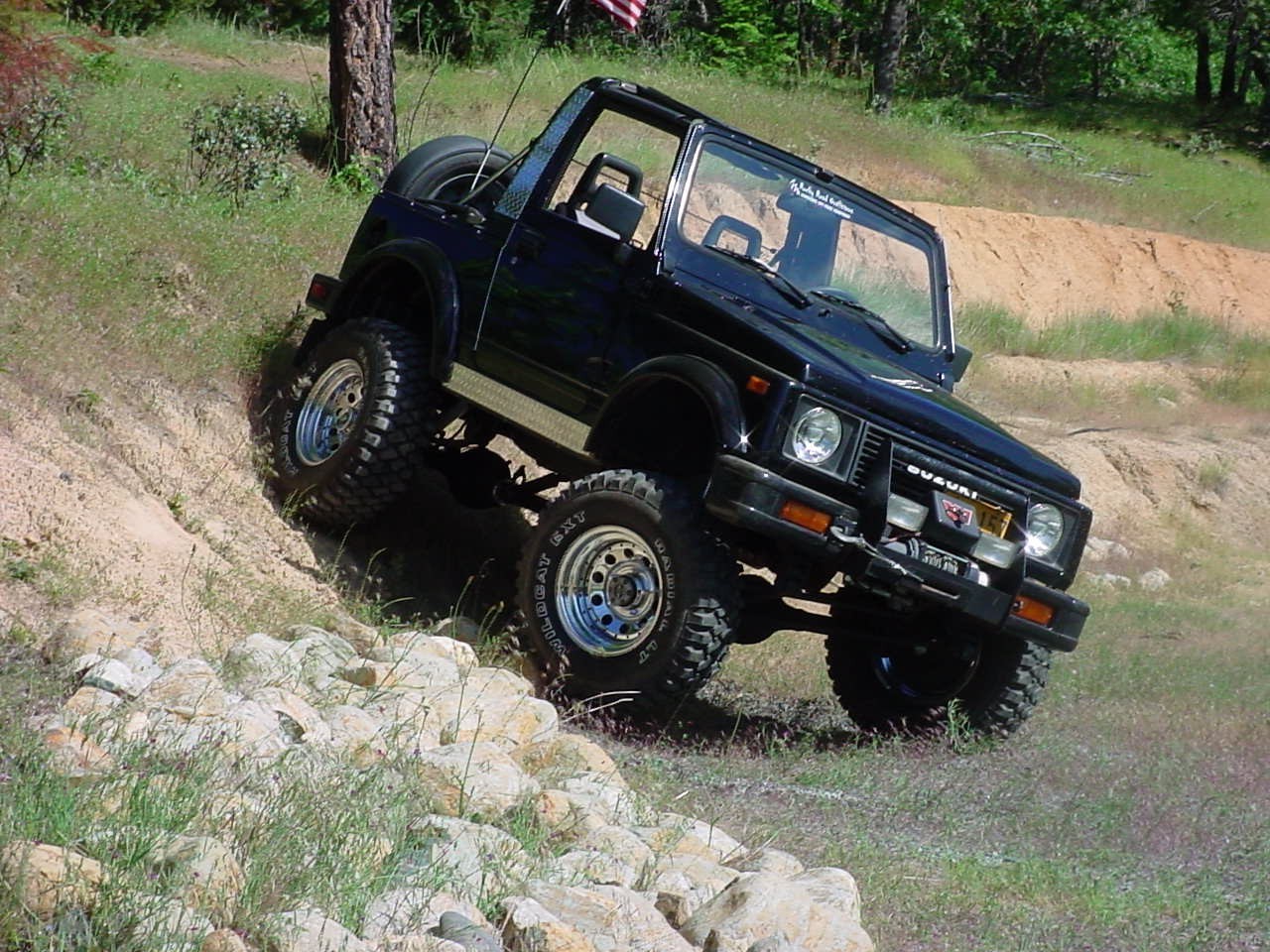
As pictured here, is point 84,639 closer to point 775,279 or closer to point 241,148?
point 775,279

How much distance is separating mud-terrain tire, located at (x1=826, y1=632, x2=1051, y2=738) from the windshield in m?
1.48

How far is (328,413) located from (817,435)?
293 cm

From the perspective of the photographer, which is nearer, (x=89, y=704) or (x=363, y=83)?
(x=89, y=704)

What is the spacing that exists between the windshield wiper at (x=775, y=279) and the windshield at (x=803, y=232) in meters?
0.03

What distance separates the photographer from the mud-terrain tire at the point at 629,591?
6410mm

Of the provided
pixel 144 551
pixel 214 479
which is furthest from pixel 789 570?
pixel 214 479

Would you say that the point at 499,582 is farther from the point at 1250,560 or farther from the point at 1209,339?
the point at 1209,339

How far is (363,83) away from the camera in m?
13.8

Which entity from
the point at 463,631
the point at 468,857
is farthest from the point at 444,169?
the point at 468,857

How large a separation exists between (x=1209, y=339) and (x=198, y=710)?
19.0 metres

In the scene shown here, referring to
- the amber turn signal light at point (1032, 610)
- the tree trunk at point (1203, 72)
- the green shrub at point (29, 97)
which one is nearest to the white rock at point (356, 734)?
the amber turn signal light at point (1032, 610)

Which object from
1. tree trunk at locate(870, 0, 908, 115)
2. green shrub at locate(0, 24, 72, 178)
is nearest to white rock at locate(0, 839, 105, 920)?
green shrub at locate(0, 24, 72, 178)

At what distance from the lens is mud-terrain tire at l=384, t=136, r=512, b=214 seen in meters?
8.90

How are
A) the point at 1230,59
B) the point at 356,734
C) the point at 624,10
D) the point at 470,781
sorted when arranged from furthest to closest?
1. the point at 1230,59
2. the point at 624,10
3. the point at 356,734
4. the point at 470,781
